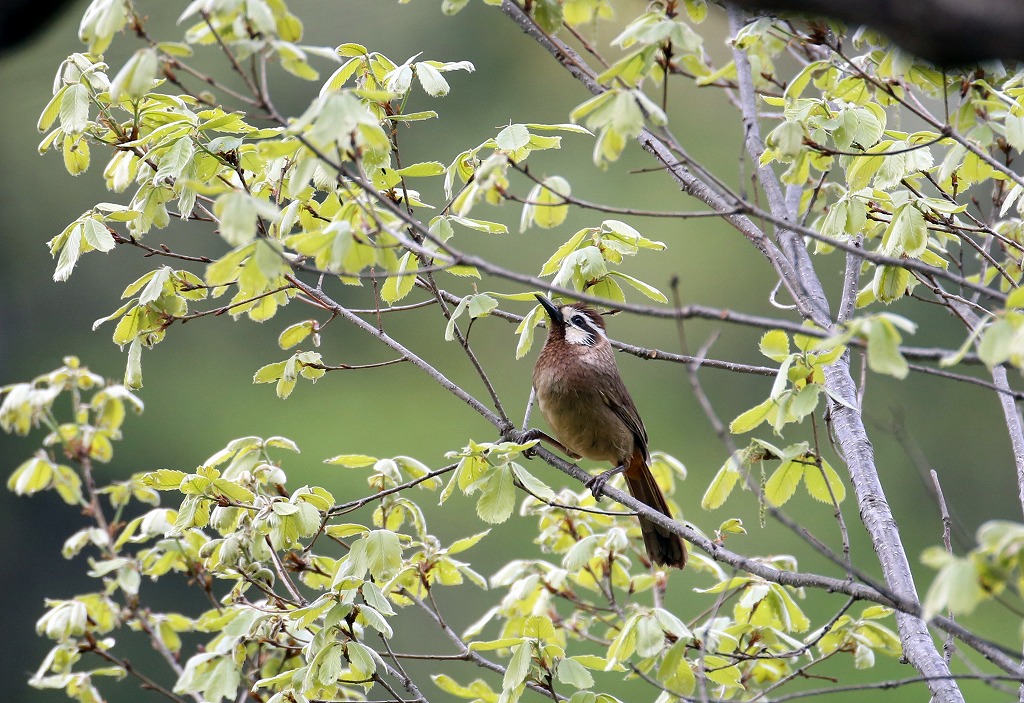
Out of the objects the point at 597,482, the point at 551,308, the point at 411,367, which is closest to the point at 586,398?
the point at 597,482

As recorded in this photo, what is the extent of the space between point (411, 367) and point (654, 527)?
380 inches

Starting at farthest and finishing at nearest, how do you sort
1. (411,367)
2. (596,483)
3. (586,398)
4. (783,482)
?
(411,367)
(586,398)
(596,483)
(783,482)

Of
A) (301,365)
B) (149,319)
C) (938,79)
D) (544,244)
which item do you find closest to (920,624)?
(938,79)

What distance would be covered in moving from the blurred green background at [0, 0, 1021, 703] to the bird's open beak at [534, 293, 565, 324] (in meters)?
6.73

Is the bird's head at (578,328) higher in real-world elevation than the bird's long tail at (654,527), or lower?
higher

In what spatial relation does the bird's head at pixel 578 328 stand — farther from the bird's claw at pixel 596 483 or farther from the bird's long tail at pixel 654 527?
the bird's claw at pixel 596 483

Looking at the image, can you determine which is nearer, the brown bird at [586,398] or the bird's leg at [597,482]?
the bird's leg at [597,482]

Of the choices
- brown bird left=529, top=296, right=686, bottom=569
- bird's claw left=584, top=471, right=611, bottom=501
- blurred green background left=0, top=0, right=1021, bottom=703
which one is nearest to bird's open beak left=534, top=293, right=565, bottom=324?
brown bird left=529, top=296, right=686, bottom=569

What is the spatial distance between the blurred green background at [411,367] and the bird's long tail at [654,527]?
625 cm

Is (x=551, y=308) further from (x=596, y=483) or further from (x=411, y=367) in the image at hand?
(x=411, y=367)

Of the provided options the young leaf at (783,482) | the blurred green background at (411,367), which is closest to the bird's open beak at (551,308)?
the young leaf at (783,482)

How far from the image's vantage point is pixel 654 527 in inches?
152

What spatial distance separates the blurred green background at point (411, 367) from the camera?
37.6 feet

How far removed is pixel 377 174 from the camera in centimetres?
281
